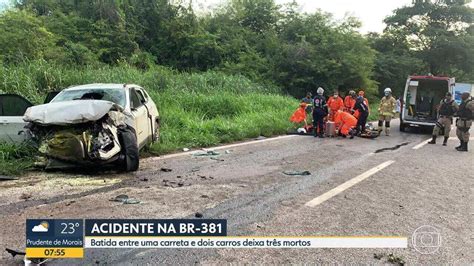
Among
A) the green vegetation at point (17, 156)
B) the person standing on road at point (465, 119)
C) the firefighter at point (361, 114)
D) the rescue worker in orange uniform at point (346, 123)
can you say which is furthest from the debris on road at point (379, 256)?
the firefighter at point (361, 114)

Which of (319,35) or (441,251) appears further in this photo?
(319,35)

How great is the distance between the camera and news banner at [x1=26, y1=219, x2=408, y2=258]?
328 cm

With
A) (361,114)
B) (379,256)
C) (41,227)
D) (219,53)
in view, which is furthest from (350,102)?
(41,227)

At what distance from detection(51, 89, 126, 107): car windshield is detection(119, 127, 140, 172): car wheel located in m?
1.07

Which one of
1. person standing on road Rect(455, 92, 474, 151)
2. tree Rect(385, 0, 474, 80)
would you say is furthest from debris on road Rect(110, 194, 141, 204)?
tree Rect(385, 0, 474, 80)

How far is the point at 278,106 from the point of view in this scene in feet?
57.2

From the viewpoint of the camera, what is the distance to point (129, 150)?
636 centimetres

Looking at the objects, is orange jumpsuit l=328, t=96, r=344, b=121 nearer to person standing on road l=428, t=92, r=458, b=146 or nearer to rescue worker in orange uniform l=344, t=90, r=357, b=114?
rescue worker in orange uniform l=344, t=90, r=357, b=114

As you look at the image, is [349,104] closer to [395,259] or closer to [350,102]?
[350,102]

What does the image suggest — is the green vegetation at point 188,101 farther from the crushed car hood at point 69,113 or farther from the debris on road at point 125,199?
the debris on road at point 125,199

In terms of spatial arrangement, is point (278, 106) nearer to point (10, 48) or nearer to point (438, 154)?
point (438, 154)

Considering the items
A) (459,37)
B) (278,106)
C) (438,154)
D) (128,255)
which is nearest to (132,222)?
(128,255)

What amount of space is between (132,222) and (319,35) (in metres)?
24.2

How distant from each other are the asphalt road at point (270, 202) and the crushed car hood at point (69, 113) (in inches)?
34.7
